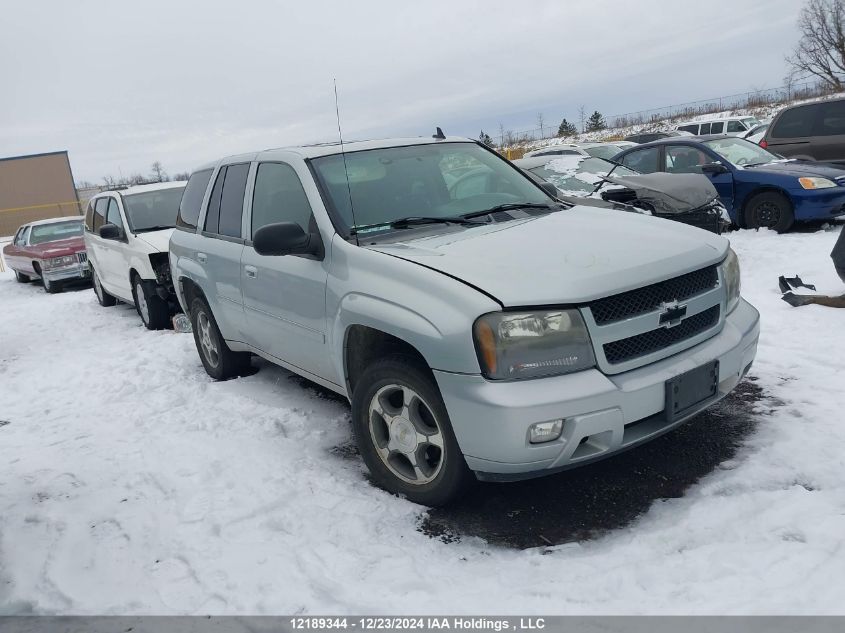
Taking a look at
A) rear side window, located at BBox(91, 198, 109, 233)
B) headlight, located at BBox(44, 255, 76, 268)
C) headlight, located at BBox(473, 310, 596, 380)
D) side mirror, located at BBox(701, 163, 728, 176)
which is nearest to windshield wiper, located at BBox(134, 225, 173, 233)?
rear side window, located at BBox(91, 198, 109, 233)

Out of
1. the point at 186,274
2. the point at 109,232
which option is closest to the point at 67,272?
the point at 109,232

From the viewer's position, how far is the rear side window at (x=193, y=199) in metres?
5.82

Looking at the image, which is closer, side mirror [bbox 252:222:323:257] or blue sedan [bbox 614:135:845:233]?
side mirror [bbox 252:222:323:257]

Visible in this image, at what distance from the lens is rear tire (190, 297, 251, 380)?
5.69 metres

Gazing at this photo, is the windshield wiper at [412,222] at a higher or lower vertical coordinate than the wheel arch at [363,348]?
higher

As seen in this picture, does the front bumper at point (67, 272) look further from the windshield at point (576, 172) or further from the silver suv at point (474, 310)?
the silver suv at point (474, 310)

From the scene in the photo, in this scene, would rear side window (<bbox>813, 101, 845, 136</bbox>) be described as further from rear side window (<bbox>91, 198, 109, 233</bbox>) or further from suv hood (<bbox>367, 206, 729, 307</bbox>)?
rear side window (<bbox>91, 198, 109, 233</bbox>)

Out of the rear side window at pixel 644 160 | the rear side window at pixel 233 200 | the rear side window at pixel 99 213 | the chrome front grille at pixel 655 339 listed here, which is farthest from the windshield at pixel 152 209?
the chrome front grille at pixel 655 339

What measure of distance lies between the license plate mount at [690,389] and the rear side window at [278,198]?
223 centimetres

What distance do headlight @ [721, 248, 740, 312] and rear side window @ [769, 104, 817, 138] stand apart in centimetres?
1079

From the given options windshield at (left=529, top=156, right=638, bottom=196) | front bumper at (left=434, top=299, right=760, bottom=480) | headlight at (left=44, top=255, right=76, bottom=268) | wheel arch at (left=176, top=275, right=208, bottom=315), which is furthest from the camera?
headlight at (left=44, top=255, right=76, bottom=268)

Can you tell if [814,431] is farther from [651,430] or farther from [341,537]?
[341,537]

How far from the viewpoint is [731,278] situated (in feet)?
12.2

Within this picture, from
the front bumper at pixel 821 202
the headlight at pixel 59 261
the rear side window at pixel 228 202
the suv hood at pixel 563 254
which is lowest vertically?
the headlight at pixel 59 261
